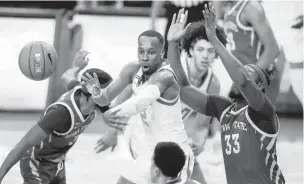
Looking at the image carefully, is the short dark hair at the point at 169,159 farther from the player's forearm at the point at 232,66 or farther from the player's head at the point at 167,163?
the player's forearm at the point at 232,66

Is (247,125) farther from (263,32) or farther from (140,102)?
(263,32)

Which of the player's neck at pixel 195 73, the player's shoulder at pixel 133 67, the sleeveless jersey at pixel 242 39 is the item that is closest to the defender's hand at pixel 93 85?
the player's shoulder at pixel 133 67

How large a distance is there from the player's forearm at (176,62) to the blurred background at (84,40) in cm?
499

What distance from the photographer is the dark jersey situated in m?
4.26

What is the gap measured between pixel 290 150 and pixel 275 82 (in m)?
1.68

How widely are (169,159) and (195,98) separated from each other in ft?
4.74

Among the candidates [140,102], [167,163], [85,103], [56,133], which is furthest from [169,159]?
[56,133]

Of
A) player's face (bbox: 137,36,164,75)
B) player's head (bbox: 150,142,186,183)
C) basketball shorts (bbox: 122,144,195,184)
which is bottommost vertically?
basketball shorts (bbox: 122,144,195,184)

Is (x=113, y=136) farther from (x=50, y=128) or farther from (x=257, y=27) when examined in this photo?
(x=257, y=27)

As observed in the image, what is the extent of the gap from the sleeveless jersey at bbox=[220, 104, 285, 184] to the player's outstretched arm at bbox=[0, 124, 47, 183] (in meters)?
1.27

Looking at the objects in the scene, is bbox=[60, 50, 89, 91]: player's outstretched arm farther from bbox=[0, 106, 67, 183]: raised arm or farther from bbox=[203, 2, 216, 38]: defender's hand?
bbox=[203, 2, 216, 38]: defender's hand

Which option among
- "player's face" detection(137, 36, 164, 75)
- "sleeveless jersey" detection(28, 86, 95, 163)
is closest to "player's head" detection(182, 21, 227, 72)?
"sleeveless jersey" detection(28, 86, 95, 163)

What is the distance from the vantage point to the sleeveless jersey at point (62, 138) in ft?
15.5

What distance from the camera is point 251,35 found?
6883mm
